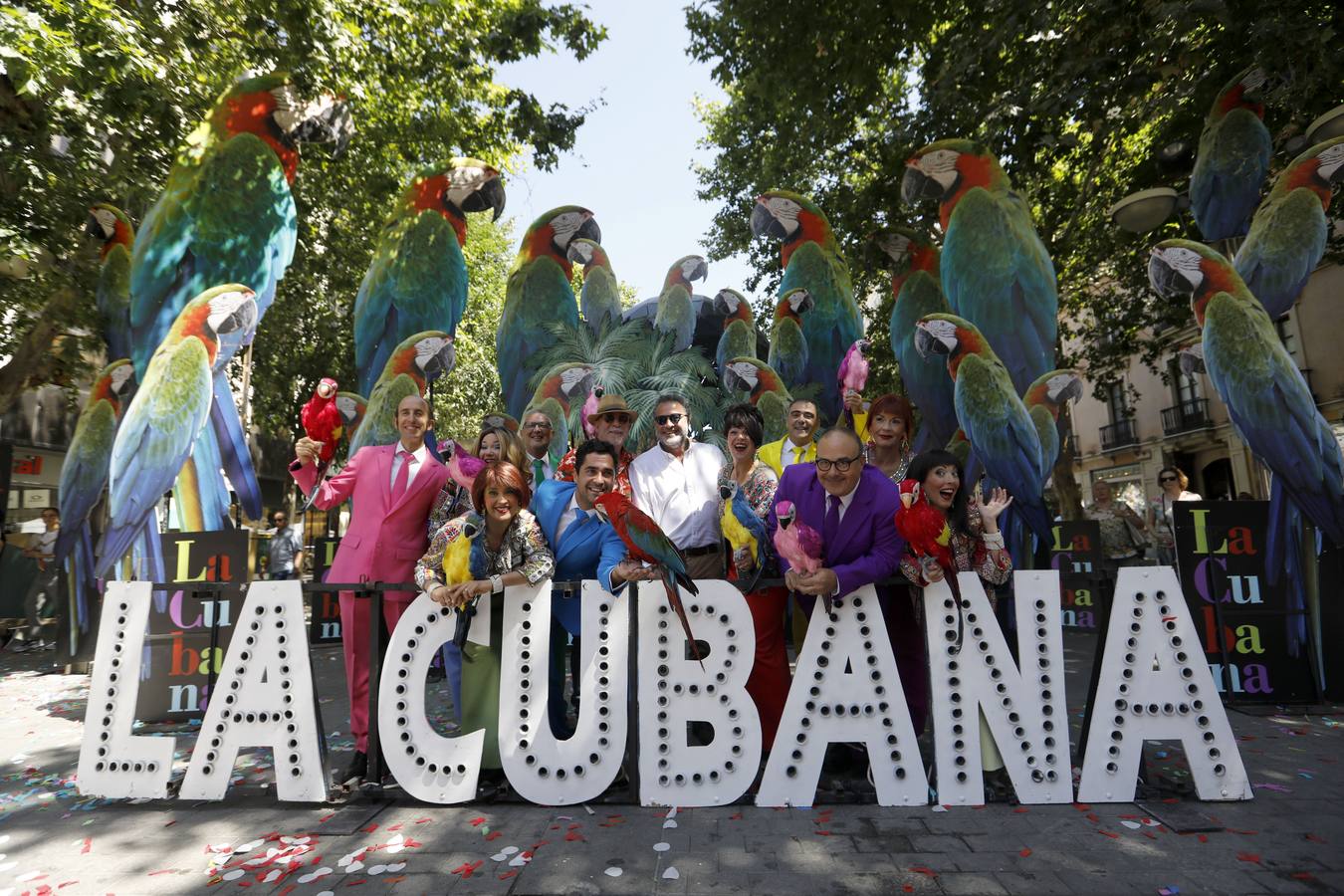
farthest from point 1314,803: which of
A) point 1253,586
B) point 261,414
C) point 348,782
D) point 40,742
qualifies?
point 261,414

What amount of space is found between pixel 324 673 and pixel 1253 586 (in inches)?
310

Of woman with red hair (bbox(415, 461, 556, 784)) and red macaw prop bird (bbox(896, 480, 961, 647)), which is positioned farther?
woman with red hair (bbox(415, 461, 556, 784))

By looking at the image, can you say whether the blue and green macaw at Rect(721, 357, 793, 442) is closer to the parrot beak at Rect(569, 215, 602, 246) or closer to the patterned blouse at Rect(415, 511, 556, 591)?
the parrot beak at Rect(569, 215, 602, 246)

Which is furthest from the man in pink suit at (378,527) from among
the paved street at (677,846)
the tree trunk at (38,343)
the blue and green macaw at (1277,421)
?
the tree trunk at (38,343)

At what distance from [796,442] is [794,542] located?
221 cm

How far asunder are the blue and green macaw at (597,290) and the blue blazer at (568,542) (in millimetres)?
7856

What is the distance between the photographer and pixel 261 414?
608 inches

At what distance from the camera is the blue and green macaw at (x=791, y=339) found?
10.1 metres

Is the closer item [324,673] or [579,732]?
[579,732]

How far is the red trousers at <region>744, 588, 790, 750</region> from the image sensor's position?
12.1 feet

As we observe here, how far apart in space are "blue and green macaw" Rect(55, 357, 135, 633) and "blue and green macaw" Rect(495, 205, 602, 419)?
456 cm

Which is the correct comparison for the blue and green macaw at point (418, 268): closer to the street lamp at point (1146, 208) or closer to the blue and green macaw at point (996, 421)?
the blue and green macaw at point (996, 421)

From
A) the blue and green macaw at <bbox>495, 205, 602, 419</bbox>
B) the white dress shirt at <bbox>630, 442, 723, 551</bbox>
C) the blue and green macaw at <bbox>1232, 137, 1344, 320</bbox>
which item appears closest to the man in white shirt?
the white dress shirt at <bbox>630, 442, 723, 551</bbox>

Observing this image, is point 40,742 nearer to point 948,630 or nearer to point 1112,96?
point 948,630
